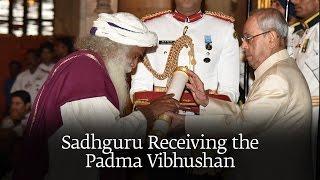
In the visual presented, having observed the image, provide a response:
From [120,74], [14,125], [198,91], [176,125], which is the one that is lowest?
[14,125]

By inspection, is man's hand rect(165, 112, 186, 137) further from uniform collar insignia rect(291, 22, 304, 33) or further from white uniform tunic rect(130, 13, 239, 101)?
uniform collar insignia rect(291, 22, 304, 33)

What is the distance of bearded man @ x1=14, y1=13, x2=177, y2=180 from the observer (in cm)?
444

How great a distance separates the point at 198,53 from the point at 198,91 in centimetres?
74

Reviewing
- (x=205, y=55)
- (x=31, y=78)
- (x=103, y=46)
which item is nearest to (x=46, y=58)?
(x=31, y=78)

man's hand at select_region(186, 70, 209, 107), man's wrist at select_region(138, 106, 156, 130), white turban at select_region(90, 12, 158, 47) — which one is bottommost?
man's wrist at select_region(138, 106, 156, 130)

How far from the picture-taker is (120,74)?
4770 millimetres

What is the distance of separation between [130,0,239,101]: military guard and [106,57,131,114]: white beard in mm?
710

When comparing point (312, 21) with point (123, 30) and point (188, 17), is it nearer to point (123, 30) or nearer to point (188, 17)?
point (188, 17)

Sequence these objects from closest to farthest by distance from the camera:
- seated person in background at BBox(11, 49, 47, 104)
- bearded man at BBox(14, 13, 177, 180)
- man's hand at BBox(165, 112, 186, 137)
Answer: bearded man at BBox(14, 13, 177, 180) < man's hand at BBox(165, 112, 186, 137) < seated person in background at BBox(11, 49, 47, 104)

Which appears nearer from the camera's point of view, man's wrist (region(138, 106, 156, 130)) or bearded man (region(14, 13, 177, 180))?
bearded man (region(14, 13, 177, 180))

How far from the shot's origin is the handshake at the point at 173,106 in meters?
4.74

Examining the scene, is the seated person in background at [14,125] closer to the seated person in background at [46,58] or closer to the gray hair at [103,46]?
the seated person in background at [46,58]

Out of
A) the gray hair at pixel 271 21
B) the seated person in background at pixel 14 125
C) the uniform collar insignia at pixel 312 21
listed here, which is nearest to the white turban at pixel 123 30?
the gray hair at pixel 271 21

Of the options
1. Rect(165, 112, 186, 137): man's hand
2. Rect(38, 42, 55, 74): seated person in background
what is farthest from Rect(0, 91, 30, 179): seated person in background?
Rect(165, 112, 186, 137): man's hand
